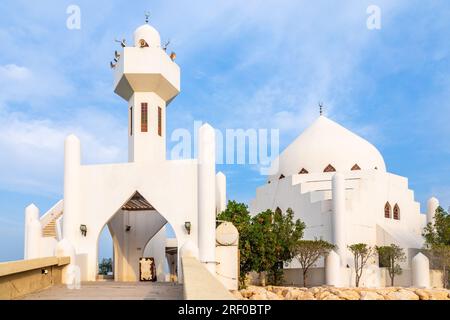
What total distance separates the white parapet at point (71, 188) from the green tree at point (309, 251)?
11.0 metres

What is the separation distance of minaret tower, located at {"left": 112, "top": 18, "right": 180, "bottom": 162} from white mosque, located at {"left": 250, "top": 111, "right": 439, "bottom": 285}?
10619 millimetres

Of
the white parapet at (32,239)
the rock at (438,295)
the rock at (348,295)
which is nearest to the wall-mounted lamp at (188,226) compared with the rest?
the rock at (348,295)

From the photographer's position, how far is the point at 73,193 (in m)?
17.0

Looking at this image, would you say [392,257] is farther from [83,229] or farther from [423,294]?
[83,229]

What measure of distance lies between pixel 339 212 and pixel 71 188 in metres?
14.3

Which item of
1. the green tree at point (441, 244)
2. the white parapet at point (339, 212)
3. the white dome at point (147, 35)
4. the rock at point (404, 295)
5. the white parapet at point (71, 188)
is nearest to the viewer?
the white parapet at point (71, 188)

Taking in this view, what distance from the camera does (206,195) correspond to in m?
16.3

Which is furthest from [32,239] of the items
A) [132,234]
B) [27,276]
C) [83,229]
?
[27,276]

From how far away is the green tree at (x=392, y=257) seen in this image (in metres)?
27.2

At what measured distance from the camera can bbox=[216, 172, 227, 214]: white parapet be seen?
22281mm

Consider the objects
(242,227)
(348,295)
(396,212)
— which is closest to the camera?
(348,295)

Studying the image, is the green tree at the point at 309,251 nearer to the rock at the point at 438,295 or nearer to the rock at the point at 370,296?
the rock at the point at 370,296

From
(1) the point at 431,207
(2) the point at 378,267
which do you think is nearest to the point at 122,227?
(2) the point at 378,267
